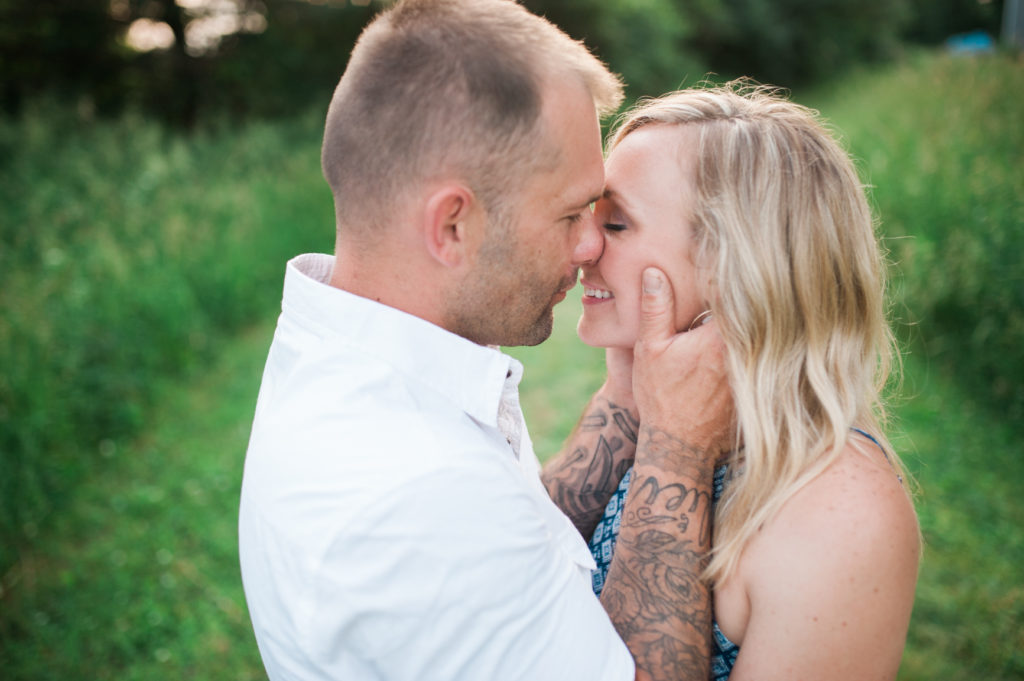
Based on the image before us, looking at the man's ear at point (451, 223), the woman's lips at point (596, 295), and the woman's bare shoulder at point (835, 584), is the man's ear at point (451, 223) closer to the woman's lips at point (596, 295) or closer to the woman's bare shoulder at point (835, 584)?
the woman's lips at point (596, 295)

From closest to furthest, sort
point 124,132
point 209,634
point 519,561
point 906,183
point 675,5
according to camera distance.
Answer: point 519,561 < point 209,634 < point 906,183 < point 124,132 < point 675,5

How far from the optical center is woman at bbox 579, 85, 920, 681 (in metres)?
1.69

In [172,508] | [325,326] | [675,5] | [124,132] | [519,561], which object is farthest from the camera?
[675,5]

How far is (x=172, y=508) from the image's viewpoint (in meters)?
4.91

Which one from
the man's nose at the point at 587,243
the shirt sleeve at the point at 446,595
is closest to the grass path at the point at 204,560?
the shirt sleeve at the point at 446,595

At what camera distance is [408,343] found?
5.58 feet

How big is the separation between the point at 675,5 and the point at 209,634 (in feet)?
92.2

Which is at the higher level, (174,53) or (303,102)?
(174,53)

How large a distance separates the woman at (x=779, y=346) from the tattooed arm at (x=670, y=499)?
63 mm

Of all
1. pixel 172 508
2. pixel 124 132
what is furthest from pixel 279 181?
pixel 172 508

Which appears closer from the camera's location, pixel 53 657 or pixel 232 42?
pixel 53 657

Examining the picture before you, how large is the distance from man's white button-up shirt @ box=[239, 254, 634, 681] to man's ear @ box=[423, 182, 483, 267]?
7.9 inches

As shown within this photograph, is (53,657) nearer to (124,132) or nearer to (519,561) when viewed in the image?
(519,561)

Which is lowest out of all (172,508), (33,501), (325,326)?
(172,508)
